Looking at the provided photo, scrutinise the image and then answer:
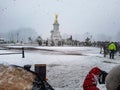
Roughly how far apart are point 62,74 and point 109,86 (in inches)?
538

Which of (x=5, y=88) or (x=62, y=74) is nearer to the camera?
(x=5, y=88)

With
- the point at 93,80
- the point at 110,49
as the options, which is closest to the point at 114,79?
the point at 93,80

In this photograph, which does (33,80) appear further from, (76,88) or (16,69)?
(76,88)

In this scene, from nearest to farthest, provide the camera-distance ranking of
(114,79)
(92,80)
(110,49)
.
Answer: (114,79) → (92,80) → (110,49)

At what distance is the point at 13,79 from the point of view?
7.05 m

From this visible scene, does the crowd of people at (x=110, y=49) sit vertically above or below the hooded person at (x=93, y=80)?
below

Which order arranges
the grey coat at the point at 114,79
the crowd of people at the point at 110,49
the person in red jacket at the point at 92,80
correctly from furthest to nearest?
the crowd of people at the point at 110,49 < the person in red jacket at the point at 92,80 < the grey coat at the point at 114,79

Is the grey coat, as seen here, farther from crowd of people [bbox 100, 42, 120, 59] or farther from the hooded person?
crowd of people [bbox 100, 42, 120, 59]

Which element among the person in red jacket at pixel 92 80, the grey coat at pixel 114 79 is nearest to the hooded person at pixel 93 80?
the person in red jacket at pixel 92 80

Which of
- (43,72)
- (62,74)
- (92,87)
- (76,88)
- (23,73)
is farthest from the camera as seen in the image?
(62,74)

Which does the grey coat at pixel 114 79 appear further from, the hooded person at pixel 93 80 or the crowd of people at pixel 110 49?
the crowd of people at pixel 110 49

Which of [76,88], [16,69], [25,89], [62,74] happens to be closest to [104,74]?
[25,89]

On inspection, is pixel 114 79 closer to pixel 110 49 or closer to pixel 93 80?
pixel 93 80

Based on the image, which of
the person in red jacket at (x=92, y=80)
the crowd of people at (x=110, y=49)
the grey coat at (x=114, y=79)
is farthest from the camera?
the crowd of people at (x=110, y=49)
